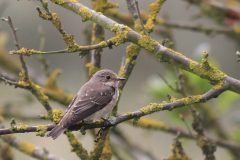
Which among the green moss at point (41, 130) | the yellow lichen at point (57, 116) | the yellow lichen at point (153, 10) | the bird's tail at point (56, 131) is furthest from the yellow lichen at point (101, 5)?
the green moss at point (41, 130)

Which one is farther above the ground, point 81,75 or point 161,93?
point 81,75

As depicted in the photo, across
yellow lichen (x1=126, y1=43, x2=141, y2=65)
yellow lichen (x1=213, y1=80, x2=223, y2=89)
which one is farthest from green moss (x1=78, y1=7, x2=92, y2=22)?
yellow lichen (x1=213, y1=80, x2=223, y2=89)

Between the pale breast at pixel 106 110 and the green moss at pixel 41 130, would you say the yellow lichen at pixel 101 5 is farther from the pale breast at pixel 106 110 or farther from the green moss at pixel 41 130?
the green moss at pixel 41 130

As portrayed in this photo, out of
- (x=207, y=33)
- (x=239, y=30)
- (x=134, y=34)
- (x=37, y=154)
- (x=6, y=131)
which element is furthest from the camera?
(x=207, y=33)

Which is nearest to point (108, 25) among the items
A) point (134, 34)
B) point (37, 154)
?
point (134, 34)

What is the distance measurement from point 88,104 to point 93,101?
104mm

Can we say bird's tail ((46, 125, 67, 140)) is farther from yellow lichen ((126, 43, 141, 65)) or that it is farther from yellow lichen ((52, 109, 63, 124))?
yellow lichen ((126, 43, 141, 65))

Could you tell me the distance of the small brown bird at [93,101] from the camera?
3004 mm

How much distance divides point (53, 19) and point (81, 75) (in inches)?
270

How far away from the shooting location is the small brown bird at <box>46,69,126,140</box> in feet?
9.85

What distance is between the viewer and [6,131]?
2295 millimetres

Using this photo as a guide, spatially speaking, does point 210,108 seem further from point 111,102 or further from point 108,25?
point 108,25

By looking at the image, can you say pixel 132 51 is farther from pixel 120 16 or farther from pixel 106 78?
pixel 120 16

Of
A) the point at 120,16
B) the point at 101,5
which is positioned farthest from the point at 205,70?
the point at 120,16
